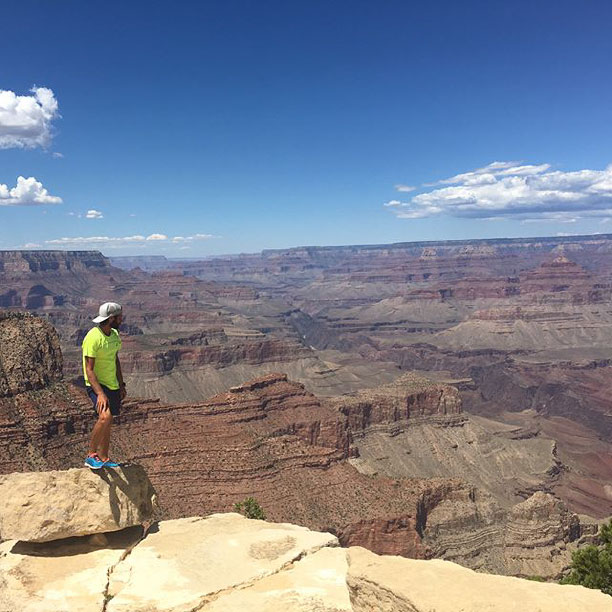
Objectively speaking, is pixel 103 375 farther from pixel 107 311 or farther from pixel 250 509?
pixel 250 509

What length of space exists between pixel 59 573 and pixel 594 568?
22.7m

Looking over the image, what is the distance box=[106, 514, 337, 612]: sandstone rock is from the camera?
12.4m

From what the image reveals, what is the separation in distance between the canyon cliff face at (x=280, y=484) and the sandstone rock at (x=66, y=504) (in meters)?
41.2

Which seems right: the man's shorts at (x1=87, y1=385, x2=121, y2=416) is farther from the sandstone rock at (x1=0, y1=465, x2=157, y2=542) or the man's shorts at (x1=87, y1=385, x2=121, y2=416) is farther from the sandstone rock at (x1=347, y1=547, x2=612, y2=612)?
the sandstone rock at (x1=347, y1=547, x2=612, y2=612)

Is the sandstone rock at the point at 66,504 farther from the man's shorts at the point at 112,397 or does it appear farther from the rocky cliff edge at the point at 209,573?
the man's shorts at the point at 112,397

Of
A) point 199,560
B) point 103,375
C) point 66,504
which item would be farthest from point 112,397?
point 199,560

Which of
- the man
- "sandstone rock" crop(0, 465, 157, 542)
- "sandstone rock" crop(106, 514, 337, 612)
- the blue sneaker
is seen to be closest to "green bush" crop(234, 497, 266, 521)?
"sandstone rock" crop(106, 514, 337, 612)

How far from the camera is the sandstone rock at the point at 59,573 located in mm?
12211

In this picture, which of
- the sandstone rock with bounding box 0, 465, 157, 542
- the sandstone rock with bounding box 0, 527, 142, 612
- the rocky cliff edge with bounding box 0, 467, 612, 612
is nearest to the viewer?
the rocky cliff edge with bounding box 0, 467, 612, 612

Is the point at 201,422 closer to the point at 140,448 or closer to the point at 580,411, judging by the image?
the point at 140,448

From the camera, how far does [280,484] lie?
62062 mm

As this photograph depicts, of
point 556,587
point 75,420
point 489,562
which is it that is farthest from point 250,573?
point 489,562

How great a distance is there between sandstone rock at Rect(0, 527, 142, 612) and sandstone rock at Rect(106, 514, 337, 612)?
39cm

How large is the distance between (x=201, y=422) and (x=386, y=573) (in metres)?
62.9
